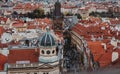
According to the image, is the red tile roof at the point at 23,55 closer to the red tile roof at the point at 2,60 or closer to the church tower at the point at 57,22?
the red tile roof at the point at 2,60

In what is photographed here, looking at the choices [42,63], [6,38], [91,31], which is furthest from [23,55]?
[91,31]

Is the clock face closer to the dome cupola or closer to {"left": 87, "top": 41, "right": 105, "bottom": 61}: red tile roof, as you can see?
{"left": 87, "top": 41, "right": 105, "bottom": 61}: red tile roof

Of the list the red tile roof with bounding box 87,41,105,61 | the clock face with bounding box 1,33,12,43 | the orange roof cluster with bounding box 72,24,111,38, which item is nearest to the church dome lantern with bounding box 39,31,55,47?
the red tile roof with bounding box 87,41,105,61

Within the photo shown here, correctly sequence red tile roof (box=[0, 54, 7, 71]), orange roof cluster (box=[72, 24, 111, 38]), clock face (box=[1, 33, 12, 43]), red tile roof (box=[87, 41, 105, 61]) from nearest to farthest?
red tile roof (box=[0, 54, 7, 71])
red tile roof (box=[87, 41, 105, 61])
clock face (box=[1, 33, 12, 43])
orange roof cluster (box=[72, 24, 111, 38])

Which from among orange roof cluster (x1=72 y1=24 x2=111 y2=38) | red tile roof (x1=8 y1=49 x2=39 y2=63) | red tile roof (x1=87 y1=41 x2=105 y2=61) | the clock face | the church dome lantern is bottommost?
orange roof cluster (x1=72 y1=24 x2=111 y2=38)

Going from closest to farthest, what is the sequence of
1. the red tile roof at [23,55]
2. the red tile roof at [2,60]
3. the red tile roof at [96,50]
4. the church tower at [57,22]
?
1. the red tile roof at [2,60]
2. the red tile roof at [23,55]
3. the red tile roof at [96,50]
4. the church tower at [57,22]

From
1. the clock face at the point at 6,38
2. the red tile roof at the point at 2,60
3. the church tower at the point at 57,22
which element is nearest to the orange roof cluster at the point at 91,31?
the church tower at the point at 57,22

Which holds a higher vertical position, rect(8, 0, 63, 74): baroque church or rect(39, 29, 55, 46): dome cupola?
rect(39, 29, 55, 46): dome cupola

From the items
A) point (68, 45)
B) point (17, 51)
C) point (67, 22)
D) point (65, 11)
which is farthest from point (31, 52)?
point (65, 11)

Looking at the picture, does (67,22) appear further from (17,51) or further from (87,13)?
(17,51)
